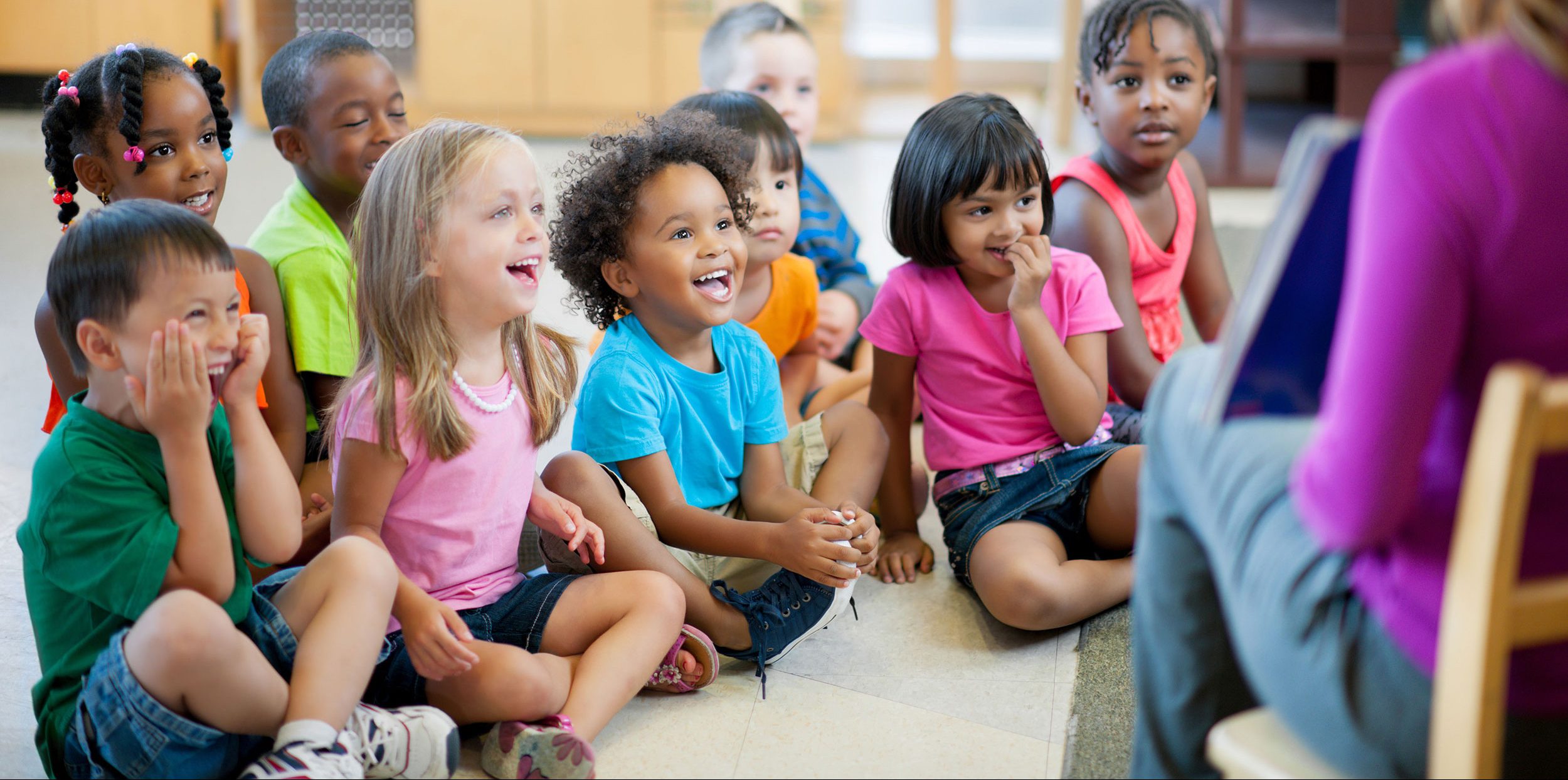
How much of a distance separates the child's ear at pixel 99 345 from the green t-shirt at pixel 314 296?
486 millimetres

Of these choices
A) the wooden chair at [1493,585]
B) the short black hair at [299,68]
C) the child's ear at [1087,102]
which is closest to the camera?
the wooden chair at [1493,585]

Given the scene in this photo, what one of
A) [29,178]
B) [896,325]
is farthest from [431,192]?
[29,178]

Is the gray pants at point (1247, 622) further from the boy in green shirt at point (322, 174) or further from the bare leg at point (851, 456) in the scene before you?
the boy in green shirt at point (322, 174)

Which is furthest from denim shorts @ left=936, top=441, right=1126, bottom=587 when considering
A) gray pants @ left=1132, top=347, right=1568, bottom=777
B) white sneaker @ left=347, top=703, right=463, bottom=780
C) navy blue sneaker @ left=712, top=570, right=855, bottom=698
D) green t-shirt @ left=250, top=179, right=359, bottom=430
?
green t-shirt @ left=250, top=179, right=359, bottom=430

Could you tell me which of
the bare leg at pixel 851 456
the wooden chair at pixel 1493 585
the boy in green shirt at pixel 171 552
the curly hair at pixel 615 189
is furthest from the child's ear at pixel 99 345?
the wooden chair at pixel 1493 585

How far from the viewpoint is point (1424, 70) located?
2.47 ft

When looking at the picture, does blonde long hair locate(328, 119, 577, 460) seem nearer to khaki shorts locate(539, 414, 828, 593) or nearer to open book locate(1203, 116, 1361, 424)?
khaki shorts locate(539, 414, 828, 593)

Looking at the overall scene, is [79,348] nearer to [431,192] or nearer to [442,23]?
[431,192]

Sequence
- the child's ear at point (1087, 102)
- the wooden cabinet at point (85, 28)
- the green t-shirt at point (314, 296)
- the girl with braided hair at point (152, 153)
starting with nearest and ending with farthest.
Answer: the girl with braided hair at point (152, 153)
the green t-shirt at point (314, 296)
the child's ear at point (1087, 102)
the wooden cabinet at point (85, 28)

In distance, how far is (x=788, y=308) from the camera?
6.65ft

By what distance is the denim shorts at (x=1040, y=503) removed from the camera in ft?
5.51

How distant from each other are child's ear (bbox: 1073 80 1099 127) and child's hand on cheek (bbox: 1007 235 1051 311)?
0.47 m

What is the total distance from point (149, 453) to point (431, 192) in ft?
1.33

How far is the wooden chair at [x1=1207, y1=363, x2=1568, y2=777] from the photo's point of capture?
2.34 feet
